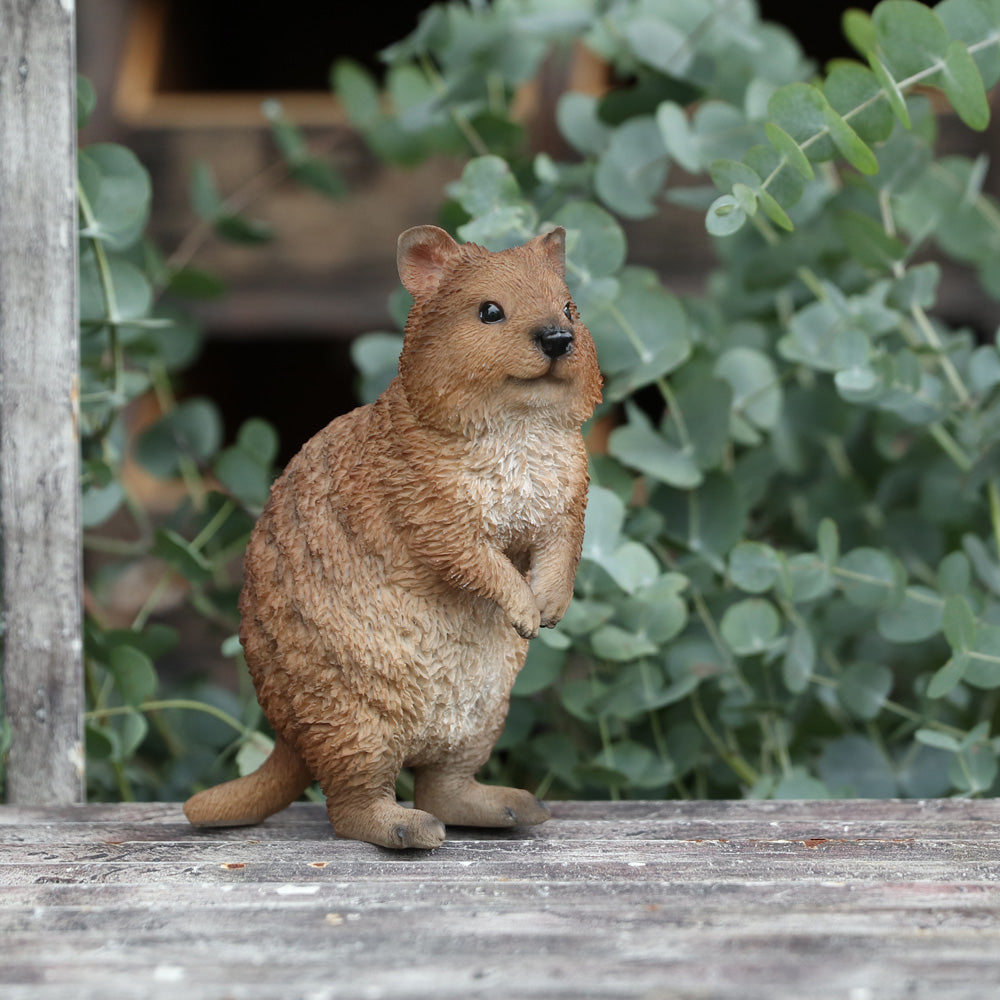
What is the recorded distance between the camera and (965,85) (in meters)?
1.29

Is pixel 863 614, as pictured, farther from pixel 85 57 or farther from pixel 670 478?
pixel 85 57

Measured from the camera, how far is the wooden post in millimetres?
1373

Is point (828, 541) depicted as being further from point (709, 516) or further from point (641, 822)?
point (641, 822)

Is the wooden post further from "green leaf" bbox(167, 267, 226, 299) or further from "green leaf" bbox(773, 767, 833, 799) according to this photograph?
"green leaf" bbox(773, 767, 833, 799)

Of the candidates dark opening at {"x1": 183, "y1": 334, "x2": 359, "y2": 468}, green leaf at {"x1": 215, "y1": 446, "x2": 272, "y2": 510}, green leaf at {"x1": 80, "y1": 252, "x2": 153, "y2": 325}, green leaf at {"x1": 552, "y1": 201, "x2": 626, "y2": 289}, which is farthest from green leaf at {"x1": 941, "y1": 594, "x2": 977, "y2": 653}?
dark opening at {"x1": 183, "y1": 334, "x2": 359, "y2": 468}

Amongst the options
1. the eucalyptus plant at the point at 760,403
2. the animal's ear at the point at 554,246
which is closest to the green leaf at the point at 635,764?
the eucalyptus plant at the point at 760,403

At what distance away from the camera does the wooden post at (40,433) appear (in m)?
1.37

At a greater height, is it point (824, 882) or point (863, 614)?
point (863, 614)

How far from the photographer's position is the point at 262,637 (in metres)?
1.19

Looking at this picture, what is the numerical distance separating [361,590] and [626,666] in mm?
610

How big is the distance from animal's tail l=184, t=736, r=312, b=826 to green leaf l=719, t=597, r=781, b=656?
604 millimetres

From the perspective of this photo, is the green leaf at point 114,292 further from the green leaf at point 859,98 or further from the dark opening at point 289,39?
the dark opening at point 289,39

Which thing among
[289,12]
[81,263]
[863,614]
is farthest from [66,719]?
[289,12]

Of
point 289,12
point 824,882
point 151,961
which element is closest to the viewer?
point 151,961
